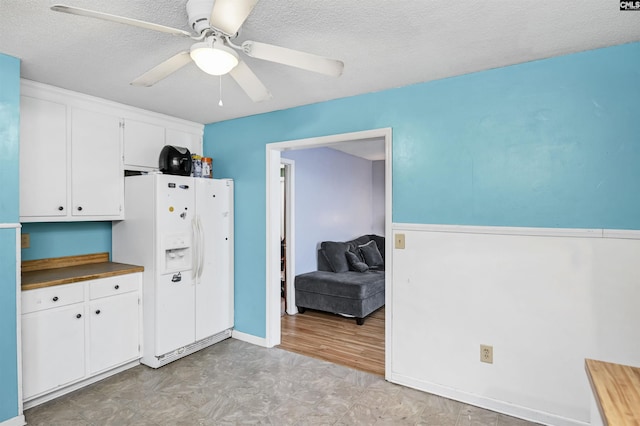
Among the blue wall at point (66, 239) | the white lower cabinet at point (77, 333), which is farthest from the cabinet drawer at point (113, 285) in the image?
the blue wall at point (66, 239)

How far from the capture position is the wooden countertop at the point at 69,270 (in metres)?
2.58

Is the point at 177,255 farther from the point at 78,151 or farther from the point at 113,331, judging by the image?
the point at 78,151

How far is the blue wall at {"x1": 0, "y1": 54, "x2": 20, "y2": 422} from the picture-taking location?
7.25ft

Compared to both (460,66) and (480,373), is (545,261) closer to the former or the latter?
(480,373)

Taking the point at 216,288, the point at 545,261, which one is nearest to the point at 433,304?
the point at 545,261

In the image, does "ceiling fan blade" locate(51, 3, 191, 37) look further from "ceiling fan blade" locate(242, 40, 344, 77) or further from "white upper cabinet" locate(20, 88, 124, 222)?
"white upper cabinet" locate(20, 88, 124, 222)

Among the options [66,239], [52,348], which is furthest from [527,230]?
[66,239]

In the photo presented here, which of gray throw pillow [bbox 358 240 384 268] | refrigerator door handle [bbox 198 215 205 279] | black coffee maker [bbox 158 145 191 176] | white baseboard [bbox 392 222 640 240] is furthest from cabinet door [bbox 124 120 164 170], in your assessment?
gray throw pillow [bbox 358 240 384 268]

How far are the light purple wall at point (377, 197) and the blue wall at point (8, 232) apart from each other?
569 centimetres

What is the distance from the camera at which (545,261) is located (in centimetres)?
230

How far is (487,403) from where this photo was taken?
2.49 metres

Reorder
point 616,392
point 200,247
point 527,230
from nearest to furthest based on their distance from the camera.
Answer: point 616,392 → point 527,230 → point 200,247

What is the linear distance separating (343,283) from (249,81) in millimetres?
3080

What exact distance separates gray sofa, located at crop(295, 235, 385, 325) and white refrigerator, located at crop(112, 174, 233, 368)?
129 cm
